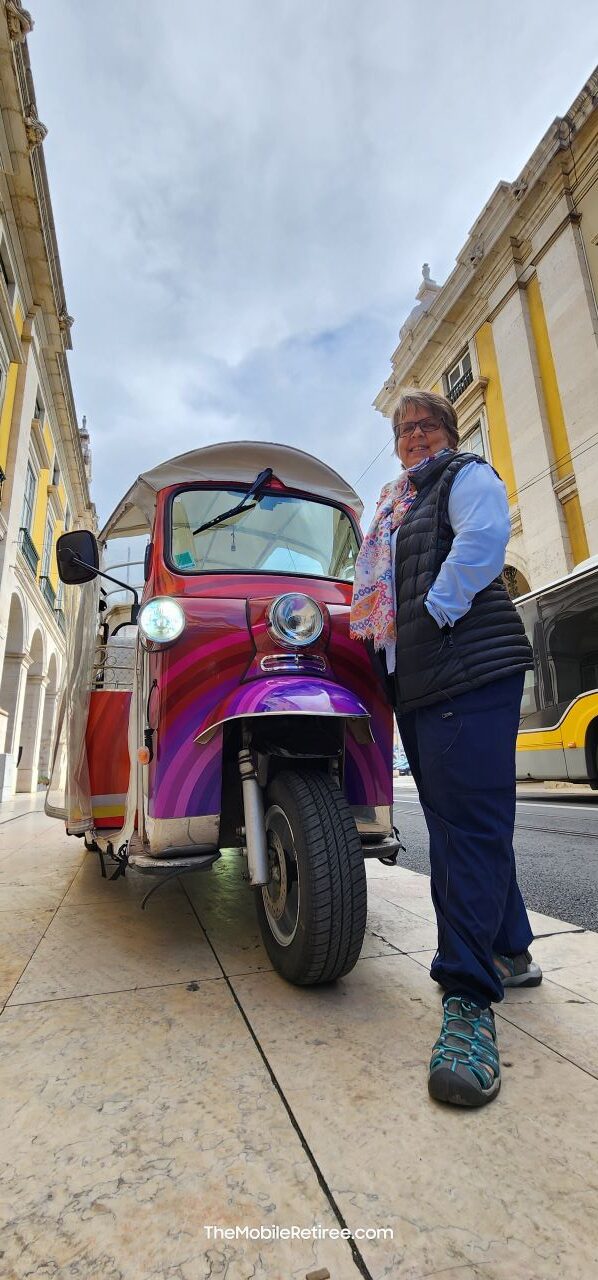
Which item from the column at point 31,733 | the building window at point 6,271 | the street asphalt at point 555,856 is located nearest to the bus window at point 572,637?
the street asphalt at point 555,856

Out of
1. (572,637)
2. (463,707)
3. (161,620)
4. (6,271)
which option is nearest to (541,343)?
(572,637)

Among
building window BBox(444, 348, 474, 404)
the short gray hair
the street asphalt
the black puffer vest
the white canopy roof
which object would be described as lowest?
the street asphalt

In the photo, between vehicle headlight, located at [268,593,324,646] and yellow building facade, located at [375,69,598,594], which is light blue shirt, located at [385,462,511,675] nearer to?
vehicle headlight, located at [268,593,324,646]

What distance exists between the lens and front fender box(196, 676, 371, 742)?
1.80 meters

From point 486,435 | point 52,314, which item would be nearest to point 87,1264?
point 52,314

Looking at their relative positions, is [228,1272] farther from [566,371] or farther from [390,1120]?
[566,371]

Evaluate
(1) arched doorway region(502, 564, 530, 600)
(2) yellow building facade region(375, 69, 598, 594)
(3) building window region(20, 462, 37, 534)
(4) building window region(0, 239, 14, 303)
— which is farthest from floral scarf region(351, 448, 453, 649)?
(1) arched doorway region(502, 564, 530, 600)

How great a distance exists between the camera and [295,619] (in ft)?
7.12

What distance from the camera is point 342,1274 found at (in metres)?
0.85

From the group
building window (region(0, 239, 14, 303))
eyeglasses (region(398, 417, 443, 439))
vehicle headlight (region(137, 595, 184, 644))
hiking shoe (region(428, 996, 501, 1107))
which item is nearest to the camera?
hiking shoe (region(428, 996, 501, 1107))

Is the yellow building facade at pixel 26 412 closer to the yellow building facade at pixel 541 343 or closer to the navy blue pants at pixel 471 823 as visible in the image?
the navy blue pants at pixel 471 823

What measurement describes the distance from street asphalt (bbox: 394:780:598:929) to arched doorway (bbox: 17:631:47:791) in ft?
38.8

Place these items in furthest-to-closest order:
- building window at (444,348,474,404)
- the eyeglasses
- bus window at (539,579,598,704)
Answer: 1. building window at (444,348,474,404)
2. bus window at (539,579,598,704)
3. the eyeglasses

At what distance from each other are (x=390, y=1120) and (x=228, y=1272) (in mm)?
453
